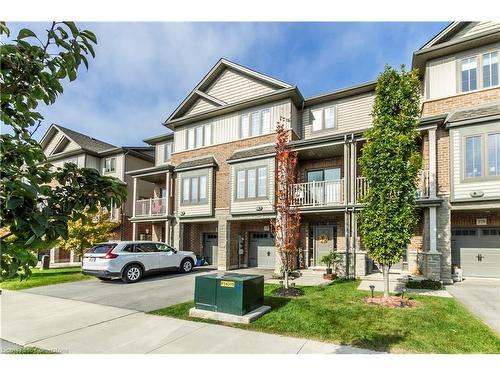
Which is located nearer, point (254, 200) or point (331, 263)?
point (331, 263)

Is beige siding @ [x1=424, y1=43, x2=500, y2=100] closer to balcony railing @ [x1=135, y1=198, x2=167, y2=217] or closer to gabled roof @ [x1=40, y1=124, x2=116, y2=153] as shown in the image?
balcony railing @ [x1=135, y1=198, x2=167, y2=217]

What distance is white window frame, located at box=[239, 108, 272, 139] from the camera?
17.4 meters

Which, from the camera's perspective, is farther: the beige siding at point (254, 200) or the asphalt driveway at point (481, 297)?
the beige siding at point (254, 200)

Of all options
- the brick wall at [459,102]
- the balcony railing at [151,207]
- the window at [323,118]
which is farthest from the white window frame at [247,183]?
the brick wall at [459,102]

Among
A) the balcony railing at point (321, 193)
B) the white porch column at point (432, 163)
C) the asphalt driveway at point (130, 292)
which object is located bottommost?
the asphalt driveway at point (130, 292)

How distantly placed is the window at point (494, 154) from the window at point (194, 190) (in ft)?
44.5

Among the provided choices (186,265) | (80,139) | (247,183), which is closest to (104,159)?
(80,139)

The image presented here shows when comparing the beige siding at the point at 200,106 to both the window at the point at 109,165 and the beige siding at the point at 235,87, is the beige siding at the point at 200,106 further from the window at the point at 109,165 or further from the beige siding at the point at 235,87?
the window at the point at 109,165

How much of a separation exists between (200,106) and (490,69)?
15082 millimetres

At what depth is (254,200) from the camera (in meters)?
Answer: 16.3

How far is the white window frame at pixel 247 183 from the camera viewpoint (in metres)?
16.2

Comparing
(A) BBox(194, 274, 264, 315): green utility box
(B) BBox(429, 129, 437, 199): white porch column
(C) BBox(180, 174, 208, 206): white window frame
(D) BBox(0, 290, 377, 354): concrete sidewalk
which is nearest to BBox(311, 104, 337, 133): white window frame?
(B) BBox(429, 129, 437, 199): white porch column

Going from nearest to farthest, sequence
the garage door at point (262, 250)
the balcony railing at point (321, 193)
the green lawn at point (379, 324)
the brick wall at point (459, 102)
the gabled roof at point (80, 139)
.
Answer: the green lawn at point (379, 324)
the brick wall at point (459, 102)
the balcony railing at point (321, 193)
the garage door at point (262, 250)
the gabled roof at point (80, 139)

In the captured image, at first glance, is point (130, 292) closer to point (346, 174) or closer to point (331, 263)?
point (331, 263)
